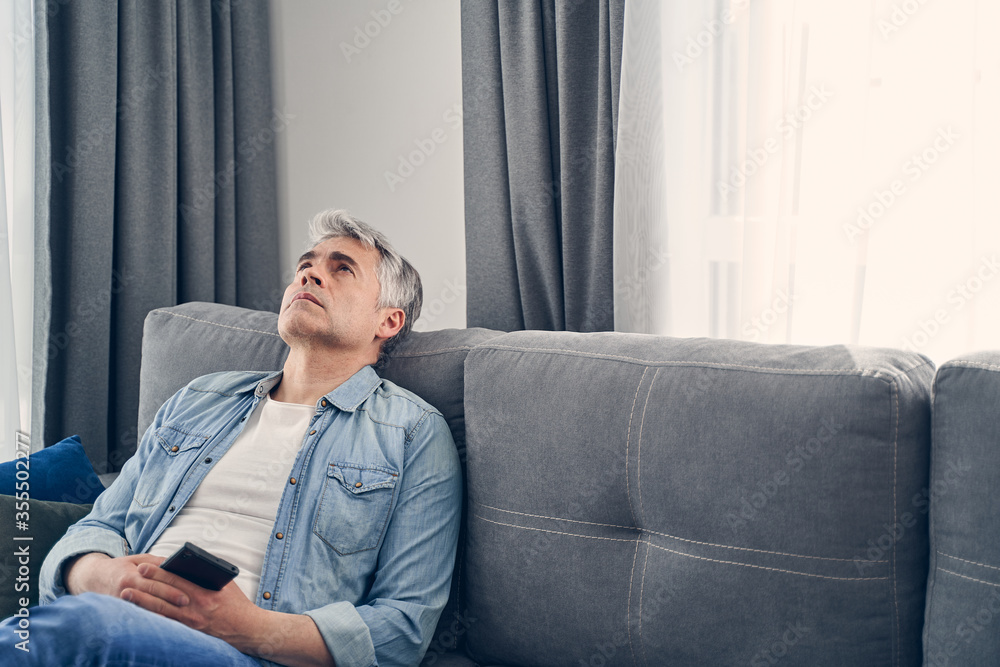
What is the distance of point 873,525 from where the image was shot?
1.04 metres

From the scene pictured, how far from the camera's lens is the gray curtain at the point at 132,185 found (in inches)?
80.8

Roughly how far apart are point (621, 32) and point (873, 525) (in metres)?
1.20

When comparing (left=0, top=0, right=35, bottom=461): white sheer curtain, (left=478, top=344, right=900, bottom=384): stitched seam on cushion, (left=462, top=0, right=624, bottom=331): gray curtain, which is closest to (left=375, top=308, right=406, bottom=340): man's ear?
(left=478, top=344, right=900, bottom=384): stitched seam on cushion

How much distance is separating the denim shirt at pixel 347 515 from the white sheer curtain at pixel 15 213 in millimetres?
780

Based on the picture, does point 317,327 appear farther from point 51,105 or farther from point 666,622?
point 51,105

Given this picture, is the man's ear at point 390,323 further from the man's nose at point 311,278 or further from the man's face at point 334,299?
the man's nose at point 311,278

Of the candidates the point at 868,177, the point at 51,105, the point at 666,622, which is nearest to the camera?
the point at 666,622

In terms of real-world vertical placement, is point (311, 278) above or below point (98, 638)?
above

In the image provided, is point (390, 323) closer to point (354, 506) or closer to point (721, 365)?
point (354, 506)

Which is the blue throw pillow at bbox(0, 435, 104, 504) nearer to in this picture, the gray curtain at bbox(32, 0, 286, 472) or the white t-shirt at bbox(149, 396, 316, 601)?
the white t-shirt at bbox(149, 396, 316, 601)

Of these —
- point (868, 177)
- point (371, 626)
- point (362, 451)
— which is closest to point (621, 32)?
point (868, 177)

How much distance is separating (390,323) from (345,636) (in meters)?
0.66

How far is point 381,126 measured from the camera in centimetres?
228

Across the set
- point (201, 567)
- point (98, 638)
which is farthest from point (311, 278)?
point (98, 638)
